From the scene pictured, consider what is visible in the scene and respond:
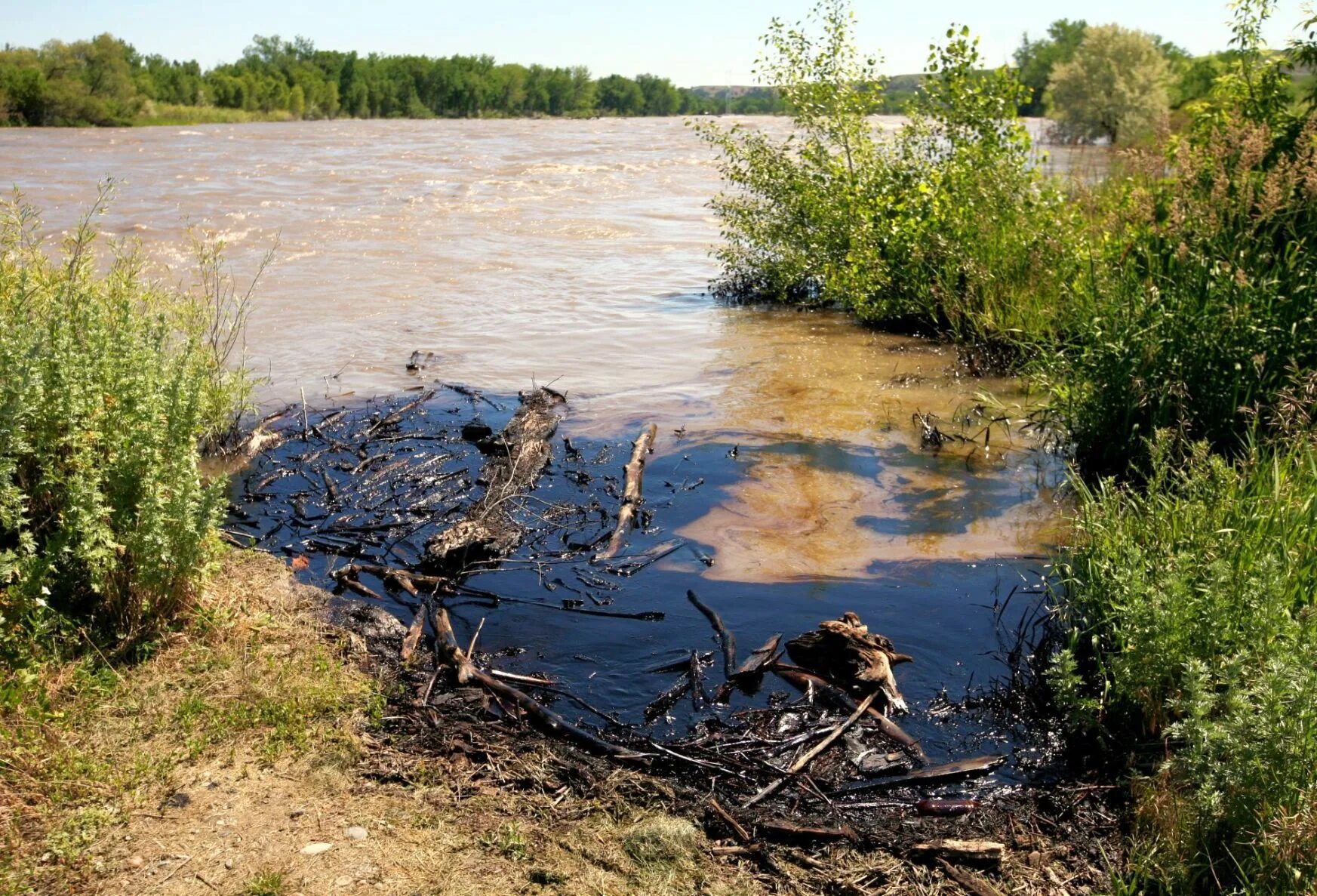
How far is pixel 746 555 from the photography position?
6137 millimetres

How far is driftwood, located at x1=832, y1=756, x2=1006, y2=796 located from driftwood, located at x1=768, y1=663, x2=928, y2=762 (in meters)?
0.13

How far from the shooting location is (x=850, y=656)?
15.4 ft

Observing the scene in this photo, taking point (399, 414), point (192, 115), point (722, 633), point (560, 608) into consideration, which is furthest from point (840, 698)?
point (192, 115)

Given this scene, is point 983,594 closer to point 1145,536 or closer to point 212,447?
point 1145,536

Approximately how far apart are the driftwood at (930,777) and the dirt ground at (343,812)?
23 centimetres

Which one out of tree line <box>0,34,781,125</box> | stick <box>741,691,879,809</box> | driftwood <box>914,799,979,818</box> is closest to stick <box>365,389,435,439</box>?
stick <box>741,691,879,809</box>

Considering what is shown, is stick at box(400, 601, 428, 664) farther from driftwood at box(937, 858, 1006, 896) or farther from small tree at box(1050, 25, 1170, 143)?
small tree at box(1050, 25, 1170, 143)

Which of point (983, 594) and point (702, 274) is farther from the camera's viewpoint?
point (702, 274)

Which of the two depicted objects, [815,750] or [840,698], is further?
[840,698]

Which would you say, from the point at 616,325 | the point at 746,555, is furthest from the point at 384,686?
the point at 616,325

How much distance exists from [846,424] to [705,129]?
656 cm

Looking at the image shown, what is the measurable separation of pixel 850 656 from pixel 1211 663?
1.44m

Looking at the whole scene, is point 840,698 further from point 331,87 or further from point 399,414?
point 331,87

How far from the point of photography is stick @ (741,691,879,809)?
150 inches
